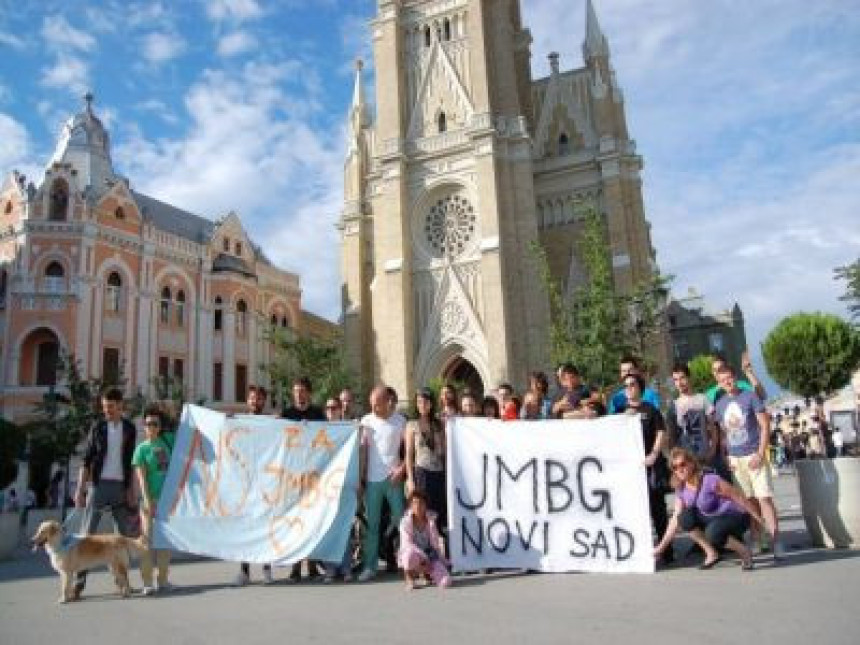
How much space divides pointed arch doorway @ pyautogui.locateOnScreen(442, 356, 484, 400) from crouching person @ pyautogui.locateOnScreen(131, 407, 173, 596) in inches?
896

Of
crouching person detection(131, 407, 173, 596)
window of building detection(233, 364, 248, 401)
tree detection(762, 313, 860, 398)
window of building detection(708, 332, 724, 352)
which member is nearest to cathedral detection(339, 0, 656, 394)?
window of building detection(233, 364, 248, 401)

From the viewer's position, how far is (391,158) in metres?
32.2

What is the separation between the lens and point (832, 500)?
7148 millimetres

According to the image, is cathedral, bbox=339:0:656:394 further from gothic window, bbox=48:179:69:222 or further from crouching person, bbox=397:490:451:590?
crouching person, bbox=397:490:451:590

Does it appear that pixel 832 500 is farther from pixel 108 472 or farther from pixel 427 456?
pixel 108 472

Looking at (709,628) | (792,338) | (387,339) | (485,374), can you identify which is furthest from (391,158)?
(709,628)

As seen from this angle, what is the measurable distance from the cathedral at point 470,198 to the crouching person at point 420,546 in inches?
835

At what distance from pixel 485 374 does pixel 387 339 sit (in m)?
5.28

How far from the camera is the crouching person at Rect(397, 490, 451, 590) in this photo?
6.23m

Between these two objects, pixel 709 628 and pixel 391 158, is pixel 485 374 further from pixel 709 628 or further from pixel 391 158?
pixel 709 628

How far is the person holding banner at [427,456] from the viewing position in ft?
23.0

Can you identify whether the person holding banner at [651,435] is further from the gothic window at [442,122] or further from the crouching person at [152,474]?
the gothic window at [442,122]

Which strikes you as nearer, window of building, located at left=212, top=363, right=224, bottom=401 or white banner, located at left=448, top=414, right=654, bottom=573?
white banner, located at left=448, top=414, right=654, bottom=573

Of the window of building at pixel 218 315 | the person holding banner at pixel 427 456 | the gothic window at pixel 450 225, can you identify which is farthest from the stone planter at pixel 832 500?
the window of building at pixel 218 315
